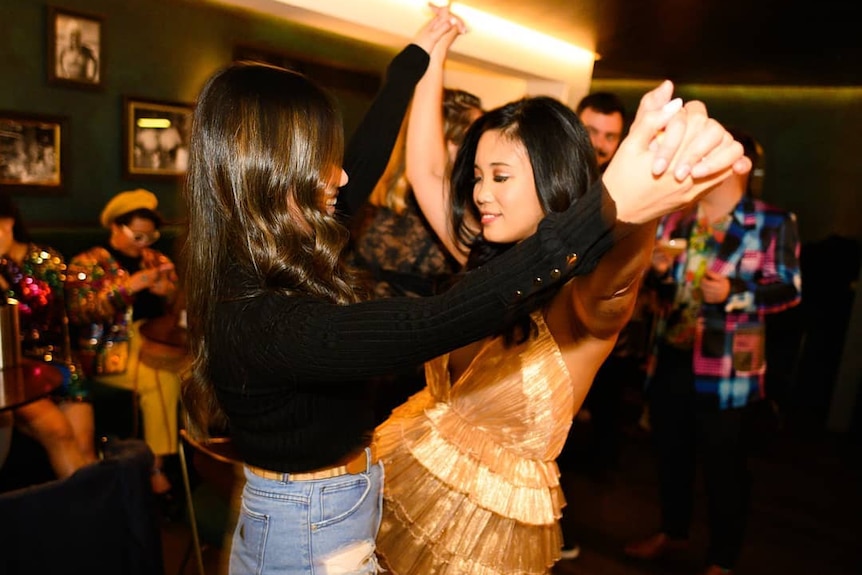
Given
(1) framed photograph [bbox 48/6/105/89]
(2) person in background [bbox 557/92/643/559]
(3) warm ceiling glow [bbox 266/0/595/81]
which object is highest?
(3) warm ceiling glow [bbox 266/0/595/81]

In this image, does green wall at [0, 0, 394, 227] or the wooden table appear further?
green wall at [0, 0, 394, 227]

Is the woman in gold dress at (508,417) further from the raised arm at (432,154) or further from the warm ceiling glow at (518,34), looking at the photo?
the warm ceiling glow at (518,34)

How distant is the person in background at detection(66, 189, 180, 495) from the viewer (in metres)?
3.21

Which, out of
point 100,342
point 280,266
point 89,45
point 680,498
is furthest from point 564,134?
point 89,45

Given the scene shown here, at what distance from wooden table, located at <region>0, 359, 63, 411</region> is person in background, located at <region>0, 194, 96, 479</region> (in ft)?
0.62

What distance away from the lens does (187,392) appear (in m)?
1.31

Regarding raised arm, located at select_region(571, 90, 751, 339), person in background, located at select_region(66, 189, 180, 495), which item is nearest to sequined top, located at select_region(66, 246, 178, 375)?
person in background, located at select_region(66, 189, 180, 495)

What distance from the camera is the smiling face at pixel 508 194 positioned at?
4.85ft

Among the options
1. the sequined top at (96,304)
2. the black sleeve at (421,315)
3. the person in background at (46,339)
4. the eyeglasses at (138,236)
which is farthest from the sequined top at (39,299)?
the black sleeve at (421,315)

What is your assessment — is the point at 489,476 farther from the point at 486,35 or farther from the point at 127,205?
the point at 486,35

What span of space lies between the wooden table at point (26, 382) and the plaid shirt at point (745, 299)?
91.7 inches

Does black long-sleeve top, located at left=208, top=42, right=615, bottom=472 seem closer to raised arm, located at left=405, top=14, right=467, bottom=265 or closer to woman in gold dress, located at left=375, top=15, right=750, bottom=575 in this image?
woman in gold dress, located at left=375, top=15, right=750, bottom=575

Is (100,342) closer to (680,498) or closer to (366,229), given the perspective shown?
(366,229)

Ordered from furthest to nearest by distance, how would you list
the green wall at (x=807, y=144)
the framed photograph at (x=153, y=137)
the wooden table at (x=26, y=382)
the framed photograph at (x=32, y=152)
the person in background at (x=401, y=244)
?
the green wall at (x=807, y=144) < the framed photograph at (x=153, y=137) < the framed photograph at (x=32, y=152) < the person in background at (x=401, y=244) < the wooden table at (x=26, y=382)
